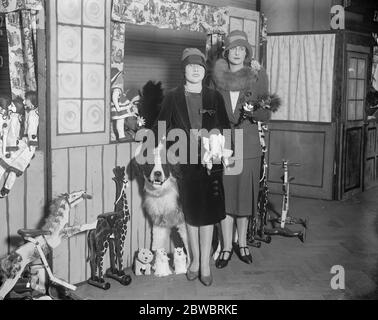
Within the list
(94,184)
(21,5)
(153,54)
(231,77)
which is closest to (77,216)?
(94,184)

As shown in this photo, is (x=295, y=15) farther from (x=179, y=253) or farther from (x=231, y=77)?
(x=179, y=253)

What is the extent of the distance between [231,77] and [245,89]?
0.50 feet

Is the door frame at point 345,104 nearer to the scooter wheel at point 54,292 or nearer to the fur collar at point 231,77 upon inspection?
the fur collar at point 231,77

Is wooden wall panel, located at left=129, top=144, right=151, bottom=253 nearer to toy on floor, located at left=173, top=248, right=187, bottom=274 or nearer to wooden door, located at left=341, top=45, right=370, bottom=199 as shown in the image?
toy on floor, located at left=173, top=248, right=187, bottom=274

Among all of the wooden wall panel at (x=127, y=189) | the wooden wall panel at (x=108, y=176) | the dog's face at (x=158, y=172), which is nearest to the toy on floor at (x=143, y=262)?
the wooden wall panel at (x=127, y=189)

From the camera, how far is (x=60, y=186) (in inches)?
141

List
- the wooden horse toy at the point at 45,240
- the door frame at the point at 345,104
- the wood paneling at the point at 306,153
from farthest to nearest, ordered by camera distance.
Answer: the wood paneling at the point at 306,153, the door frame at the point at 345,104, the wooden horse toy at the point at 45,240

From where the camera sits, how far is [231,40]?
4184 millimetres

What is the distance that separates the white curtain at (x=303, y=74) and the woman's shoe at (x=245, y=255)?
283cm

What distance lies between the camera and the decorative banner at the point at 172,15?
3.83m

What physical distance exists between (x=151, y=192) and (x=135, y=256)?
1.96 feet

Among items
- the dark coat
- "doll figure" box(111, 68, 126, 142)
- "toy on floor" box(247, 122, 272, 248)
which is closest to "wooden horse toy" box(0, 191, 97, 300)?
"doll figure" box(111, 68, 126, 142)
